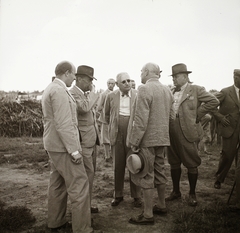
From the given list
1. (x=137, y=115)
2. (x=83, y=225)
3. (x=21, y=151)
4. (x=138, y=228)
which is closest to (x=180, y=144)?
(x=137, y=115)

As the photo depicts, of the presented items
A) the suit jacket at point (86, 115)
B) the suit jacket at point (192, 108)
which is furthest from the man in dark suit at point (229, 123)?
the suit jacket at point (86, 115)

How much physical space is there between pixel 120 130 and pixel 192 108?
55.2 inches

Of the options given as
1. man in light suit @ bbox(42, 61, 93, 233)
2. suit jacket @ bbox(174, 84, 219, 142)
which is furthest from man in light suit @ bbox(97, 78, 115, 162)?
man in light suit @ bbox(42, 61, 93, 233)

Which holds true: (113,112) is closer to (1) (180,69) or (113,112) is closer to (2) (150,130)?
(2) (150,130)

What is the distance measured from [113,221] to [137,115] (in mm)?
1692

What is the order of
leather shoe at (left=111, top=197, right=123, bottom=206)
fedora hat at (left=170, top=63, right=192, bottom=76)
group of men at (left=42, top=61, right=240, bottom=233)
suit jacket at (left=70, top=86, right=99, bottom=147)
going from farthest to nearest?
fedora hat at (left=170, top=63, right=192, bottom=76), leather shoe at (left=111, top=197, right=123, bottom=206), suit jacket at (left=70, top=86, right=99, bottom=147), group of men at (left=42, top=61, right=240, bottom=233)

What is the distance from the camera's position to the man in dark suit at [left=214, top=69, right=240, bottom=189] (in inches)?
216

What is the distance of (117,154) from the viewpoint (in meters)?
4.91

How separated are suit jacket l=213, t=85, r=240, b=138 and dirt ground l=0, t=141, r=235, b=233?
4.15 feet

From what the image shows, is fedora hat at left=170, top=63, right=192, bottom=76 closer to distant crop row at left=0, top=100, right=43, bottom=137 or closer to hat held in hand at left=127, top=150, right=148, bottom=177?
hat held in hand at left=127, top=150, right=148, bottom=177

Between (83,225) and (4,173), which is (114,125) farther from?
(4,173)

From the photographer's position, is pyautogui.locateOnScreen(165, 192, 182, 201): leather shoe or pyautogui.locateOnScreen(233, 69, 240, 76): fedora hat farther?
pyautogui.locateOnScreen(233, 69, 240, 76): fedora hat

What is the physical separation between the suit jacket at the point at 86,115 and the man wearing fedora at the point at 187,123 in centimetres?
164

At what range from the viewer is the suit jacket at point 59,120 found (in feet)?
10.4
